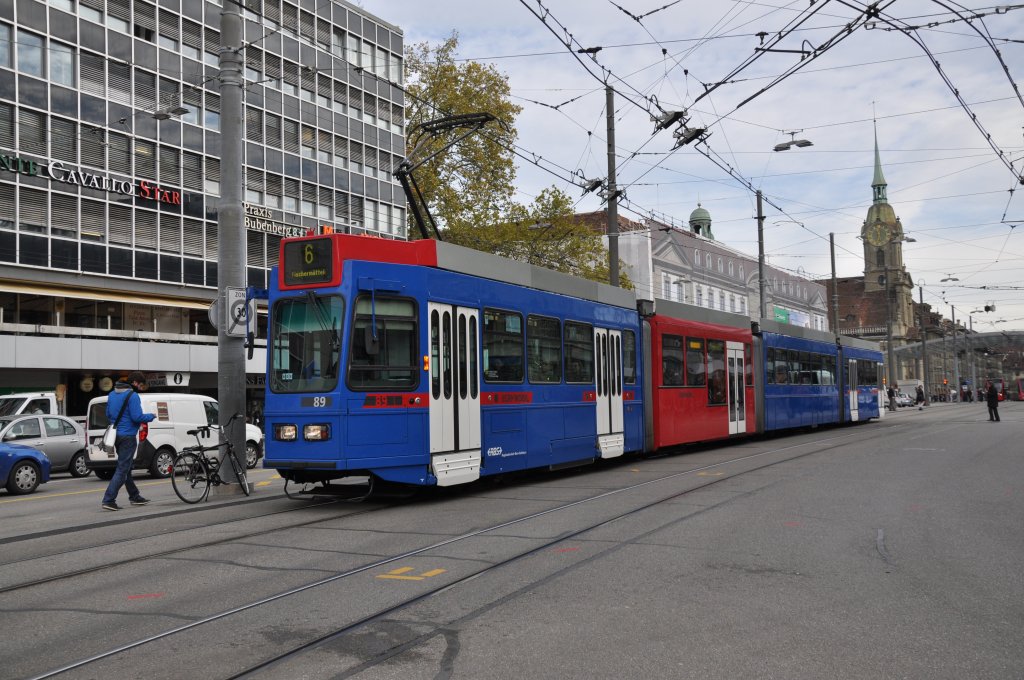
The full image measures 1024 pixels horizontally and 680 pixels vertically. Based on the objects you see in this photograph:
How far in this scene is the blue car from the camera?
52.7ft

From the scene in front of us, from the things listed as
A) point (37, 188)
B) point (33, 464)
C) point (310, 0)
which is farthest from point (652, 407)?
point (310, 0)

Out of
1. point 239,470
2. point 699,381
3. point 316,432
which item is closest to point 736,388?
point 699,381

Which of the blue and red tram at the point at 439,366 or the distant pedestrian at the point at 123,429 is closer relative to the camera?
the blue and red tram at the point at 439,366

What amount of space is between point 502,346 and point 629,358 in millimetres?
5051

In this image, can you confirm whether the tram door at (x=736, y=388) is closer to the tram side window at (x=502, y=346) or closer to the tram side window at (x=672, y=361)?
the tram side window at (x=672, y=361)

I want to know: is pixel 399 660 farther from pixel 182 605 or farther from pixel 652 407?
pixel 652 407

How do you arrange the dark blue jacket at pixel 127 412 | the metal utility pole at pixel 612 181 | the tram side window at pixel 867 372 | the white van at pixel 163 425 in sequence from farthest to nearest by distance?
the tram side window at pixel 867 372
the metal utility pole at pixel 612 181
the white van at pixel 163 425
the dark blue jacket at pixel 127 412

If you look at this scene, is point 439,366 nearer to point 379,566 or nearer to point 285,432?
point 285,432

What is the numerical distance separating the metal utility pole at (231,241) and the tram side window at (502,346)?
12.1 feet

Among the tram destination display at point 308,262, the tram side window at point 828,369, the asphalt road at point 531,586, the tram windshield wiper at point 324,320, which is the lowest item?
the asphalt road at point 531,586

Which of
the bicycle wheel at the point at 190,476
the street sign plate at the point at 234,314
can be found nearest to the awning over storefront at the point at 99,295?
the street sign plate at the point at 234,314

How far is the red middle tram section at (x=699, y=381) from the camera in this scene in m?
19.2

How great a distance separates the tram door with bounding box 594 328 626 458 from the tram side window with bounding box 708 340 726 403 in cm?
486

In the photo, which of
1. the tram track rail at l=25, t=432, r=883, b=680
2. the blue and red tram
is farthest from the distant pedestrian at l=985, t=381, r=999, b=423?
the tram track rail at l=25, t=432, r=883, b=680
